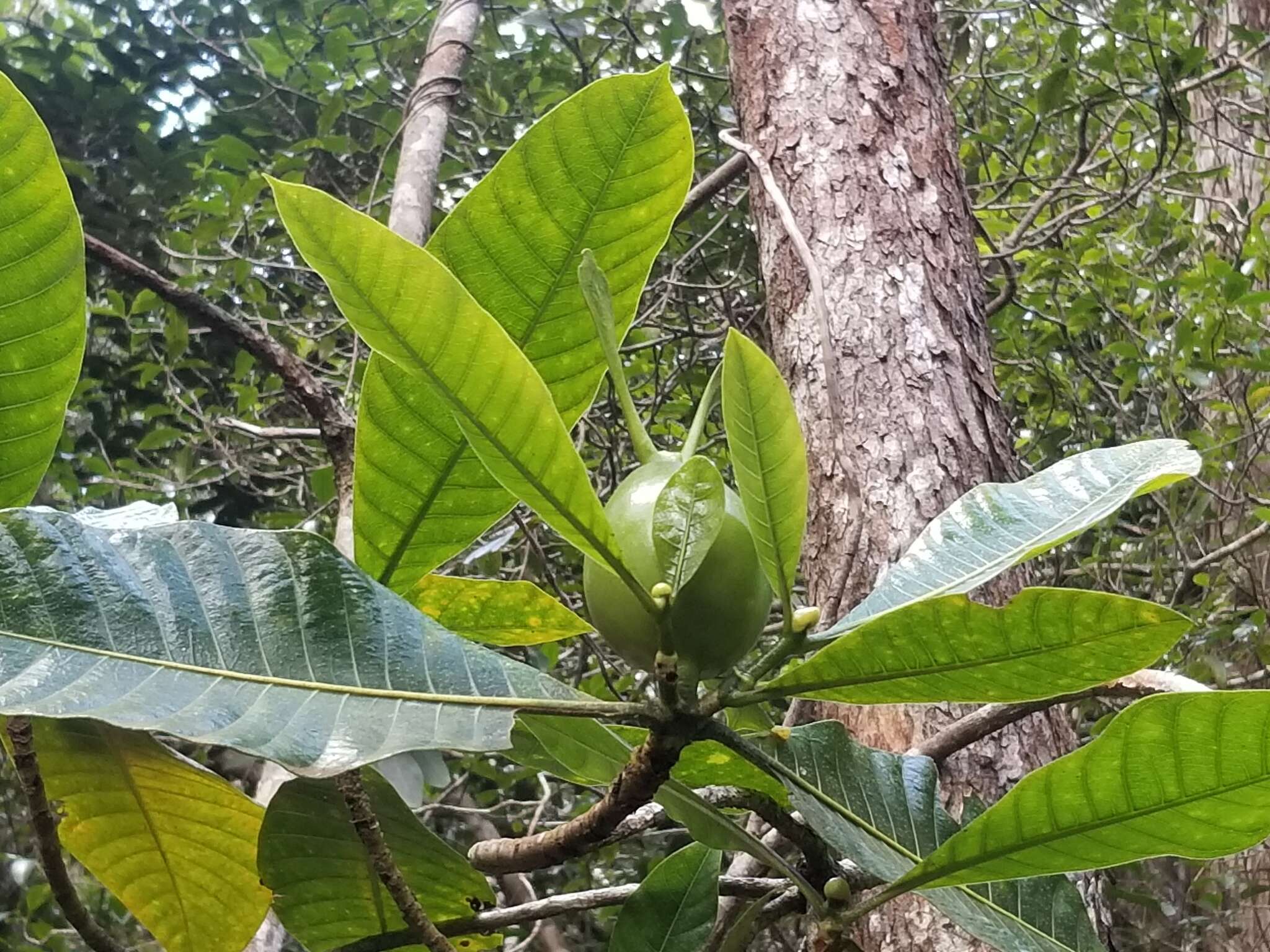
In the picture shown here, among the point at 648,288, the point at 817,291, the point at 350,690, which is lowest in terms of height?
the point at 350,690

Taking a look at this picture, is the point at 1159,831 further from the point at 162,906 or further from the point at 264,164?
the point at 264,164

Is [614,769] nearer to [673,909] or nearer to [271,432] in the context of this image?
[673,909]

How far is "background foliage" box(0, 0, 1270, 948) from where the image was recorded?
2.32 m

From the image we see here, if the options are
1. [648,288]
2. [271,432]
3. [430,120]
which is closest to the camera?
[271,432]

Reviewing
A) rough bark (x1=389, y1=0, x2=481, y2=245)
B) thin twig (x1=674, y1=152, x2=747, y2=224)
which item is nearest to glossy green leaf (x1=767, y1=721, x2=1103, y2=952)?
rough bark (x1=389, y1=0, x2=481, y2=245)

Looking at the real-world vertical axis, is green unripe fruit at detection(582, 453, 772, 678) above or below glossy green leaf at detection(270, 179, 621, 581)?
below

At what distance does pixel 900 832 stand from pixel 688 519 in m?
0.21

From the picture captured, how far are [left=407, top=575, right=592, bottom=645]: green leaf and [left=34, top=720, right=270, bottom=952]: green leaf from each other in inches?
5.2

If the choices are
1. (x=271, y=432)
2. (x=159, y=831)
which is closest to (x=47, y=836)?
(x=159, y=831)

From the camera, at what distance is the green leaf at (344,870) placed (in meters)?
0.50

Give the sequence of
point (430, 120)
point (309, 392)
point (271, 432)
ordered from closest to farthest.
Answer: point (309, 392) → point (271, 432) → point (430, 120)

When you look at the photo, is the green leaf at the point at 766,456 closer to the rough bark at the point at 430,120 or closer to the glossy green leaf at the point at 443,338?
the glossy green leaf at the point at 443,338

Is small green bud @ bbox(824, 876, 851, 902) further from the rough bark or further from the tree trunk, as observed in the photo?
the rough bark

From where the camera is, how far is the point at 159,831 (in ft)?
1.67
